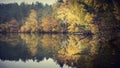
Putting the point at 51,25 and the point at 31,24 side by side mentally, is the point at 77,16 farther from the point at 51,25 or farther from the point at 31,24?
the point at 31,24

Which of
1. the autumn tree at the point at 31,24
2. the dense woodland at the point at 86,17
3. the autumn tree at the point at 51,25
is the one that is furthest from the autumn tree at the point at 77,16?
the autumn tree at the point at 31,24

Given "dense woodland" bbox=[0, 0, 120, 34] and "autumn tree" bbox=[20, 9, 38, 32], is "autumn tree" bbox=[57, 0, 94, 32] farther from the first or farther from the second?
"autumn tree" bbox=[20, 9, 38, 32]

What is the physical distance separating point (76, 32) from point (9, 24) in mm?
48292

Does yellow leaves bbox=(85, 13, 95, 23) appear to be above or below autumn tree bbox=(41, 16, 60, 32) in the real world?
above

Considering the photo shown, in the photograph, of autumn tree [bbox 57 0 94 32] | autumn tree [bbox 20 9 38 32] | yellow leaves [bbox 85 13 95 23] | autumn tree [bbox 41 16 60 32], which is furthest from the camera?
autumn tree [bbox 20 9 38 32]

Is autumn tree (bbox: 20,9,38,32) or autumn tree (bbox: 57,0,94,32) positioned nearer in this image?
autumn tree (bbox: 57,0,94,32)

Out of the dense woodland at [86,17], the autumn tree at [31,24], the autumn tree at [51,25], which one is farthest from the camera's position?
the autumn tree at [31,24]

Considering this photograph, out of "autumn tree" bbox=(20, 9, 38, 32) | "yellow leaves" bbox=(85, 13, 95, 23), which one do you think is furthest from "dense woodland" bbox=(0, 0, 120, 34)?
"autumn tree" bbox=(20, 9, 38, 32)

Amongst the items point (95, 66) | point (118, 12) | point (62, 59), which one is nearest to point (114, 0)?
point (118, 12)

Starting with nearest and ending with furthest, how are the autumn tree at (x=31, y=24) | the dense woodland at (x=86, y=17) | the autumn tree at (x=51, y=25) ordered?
1. the dense woodland at (x=86, y=17)
2. the autumn tree at (x=51, y=25)
3. the autumn tree at (x=31, y=24)

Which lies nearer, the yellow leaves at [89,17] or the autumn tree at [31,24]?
the yellow leaves at [89,17]

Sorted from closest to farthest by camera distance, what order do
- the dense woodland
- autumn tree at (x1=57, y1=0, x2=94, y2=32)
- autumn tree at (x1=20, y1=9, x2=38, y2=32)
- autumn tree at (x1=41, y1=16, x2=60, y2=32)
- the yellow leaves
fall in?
the dense woodland, the yellow leaves, autumn tree at (x1=57, y1=0, x2=94, y2=32), autumn tree at (x1=41, y1=16, x2=60, y2=32), autumn tree at (x1=20, y1=9, x2=38, y2=32)

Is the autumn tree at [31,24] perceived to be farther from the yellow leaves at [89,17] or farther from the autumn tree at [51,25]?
the yellow leaves at [89,17]

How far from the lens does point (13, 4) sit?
122125 millimetres
